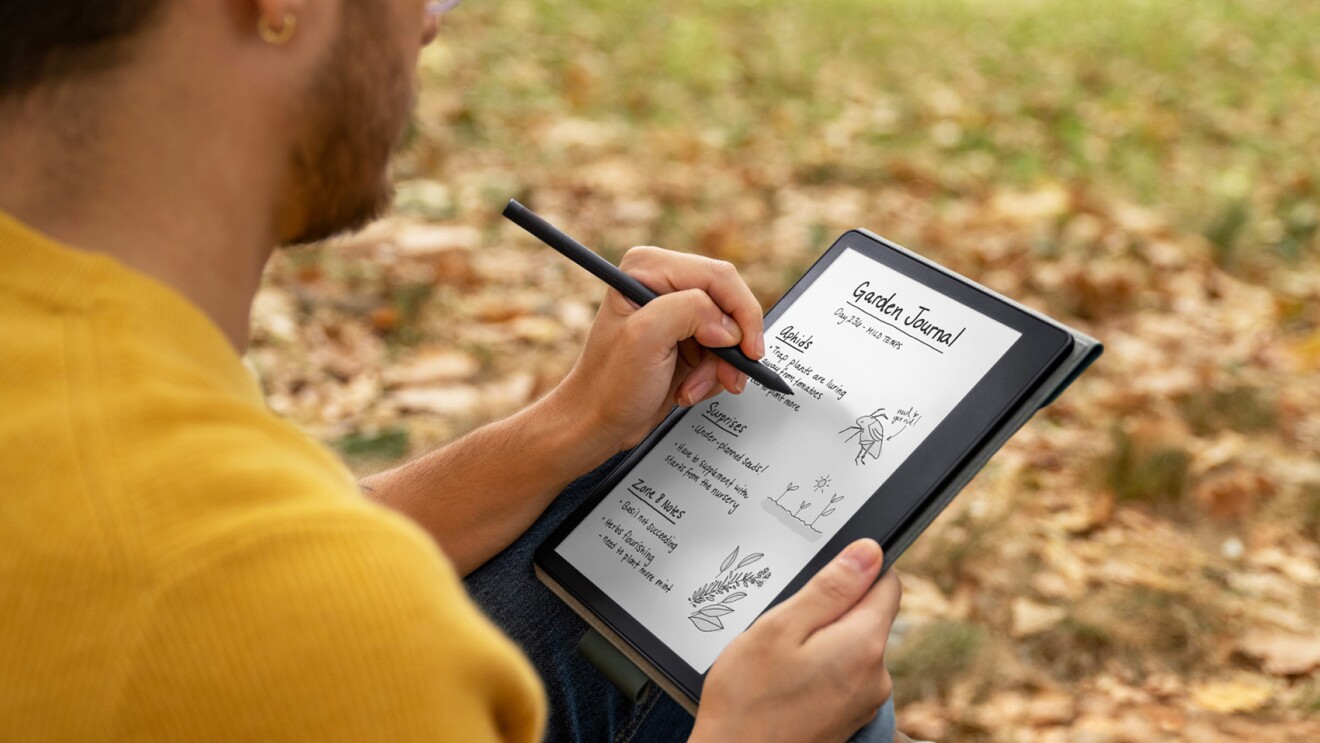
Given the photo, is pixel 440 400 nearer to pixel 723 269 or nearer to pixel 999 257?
pixel 723 269

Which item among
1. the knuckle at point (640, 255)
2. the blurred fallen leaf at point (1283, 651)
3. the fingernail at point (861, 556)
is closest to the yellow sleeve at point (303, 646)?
the fingernail at point (861, 556)

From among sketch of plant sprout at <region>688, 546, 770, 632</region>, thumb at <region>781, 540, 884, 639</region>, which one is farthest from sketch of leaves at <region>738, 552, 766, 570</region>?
thumb at <region>781, 540, 884, 639</region>

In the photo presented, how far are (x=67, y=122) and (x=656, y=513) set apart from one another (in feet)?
2.22

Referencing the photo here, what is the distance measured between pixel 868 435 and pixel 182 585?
0.72m

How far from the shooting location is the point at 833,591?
102 centimetres

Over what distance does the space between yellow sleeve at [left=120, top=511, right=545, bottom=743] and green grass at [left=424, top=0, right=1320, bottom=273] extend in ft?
9.16

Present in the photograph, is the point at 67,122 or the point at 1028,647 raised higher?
the point at 67,122

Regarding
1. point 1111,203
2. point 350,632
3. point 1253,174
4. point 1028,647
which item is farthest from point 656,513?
point 1253,174

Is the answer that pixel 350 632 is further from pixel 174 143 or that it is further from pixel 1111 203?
pixel 1111 203

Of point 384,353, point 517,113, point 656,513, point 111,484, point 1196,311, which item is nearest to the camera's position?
point 111,484

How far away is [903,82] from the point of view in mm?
4344

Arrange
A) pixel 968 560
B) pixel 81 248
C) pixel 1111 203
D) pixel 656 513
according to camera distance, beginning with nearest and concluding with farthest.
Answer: pixel 81 248, pixel 656 513, pixel 968 560, pixel 1111 203

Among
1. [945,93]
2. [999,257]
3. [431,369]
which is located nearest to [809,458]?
[431,369]

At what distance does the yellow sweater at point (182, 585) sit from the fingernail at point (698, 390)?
623 mm
